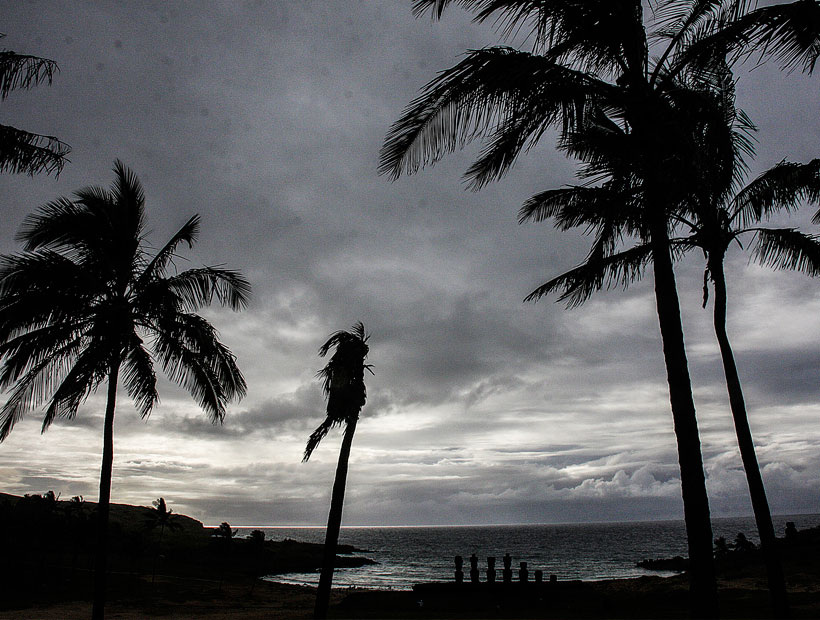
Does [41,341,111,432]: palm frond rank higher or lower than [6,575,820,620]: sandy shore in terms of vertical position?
higher

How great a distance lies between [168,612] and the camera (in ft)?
94.2

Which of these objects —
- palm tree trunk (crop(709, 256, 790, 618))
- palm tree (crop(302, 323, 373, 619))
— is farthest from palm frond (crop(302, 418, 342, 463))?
palm tree trunk (crop(709, 256, 790, 618))

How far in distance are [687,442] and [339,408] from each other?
1114 cm

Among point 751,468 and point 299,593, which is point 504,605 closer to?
point 751,468

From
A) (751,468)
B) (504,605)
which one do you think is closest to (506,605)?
(504,605)

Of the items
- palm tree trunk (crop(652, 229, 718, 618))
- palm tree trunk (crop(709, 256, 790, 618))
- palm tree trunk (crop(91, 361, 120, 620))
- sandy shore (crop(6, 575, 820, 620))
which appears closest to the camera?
palm tree trunk (crop(652, 229, 718, 618))

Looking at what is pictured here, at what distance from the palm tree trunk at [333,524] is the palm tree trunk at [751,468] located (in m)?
9.51

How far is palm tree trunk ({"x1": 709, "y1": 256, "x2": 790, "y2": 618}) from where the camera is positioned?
1092 cm

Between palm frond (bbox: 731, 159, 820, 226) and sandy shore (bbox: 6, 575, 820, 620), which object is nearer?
palm frond (bbox: 731, 159, 820, 226)

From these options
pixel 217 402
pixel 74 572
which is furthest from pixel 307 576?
pixel 217 402

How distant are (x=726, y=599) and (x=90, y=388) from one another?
21592 mm

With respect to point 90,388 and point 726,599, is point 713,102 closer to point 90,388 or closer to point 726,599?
point 90,388

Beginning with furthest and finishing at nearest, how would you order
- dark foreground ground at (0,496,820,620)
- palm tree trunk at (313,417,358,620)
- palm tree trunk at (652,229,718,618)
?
dark foreground ground at (0,496,820,620) → palm tree trunk at (313,417,358,620) → palm tree trunk at (652,229,718,618)

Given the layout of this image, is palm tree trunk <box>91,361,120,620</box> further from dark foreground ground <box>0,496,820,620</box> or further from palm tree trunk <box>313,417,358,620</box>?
dark foreground ground <box>0,496,820,620</box>
